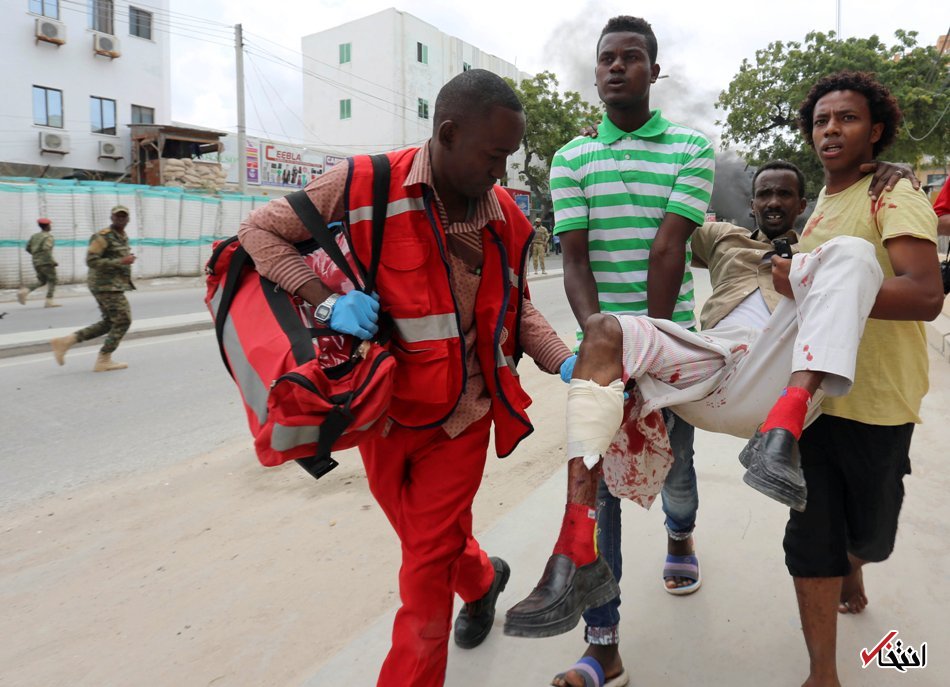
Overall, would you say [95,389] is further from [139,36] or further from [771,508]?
[139,36]

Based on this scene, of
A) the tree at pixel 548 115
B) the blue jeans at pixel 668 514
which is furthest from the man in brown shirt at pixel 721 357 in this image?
the tree at pixel 548 115

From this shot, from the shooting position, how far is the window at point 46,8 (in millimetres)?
20562

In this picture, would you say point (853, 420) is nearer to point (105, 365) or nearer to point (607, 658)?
point (607, 658)

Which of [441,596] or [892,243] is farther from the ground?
[892,243]

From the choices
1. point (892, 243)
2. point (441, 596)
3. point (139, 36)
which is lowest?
point (441, 596)

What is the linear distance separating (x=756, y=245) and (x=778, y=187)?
0.40 m

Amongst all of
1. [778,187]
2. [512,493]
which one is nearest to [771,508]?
[512,493]

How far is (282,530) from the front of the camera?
3.31 metres

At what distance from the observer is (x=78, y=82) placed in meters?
21.7

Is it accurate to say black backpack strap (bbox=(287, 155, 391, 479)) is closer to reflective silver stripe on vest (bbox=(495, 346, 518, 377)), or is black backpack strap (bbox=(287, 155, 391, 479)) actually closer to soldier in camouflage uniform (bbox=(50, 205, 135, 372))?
reflective silver stripe on vest (bbox=(495, 346, 518, 377))

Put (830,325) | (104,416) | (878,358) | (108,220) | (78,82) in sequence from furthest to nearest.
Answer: (78,82) → (108,220) → (104,416) → (878,358) → (830,325)

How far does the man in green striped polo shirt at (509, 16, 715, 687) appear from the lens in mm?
2213

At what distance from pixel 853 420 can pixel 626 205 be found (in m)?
0.96

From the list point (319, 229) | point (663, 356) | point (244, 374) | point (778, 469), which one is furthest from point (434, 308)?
point (778, 469)
